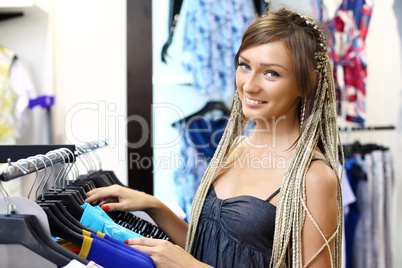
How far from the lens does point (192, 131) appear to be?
2.18 metres

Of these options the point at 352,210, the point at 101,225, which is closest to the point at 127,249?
the point at 101,225

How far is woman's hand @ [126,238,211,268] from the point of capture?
2.72 ft

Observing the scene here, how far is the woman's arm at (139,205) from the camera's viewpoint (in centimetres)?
104

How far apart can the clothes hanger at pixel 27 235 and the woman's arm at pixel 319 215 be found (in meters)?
0.57

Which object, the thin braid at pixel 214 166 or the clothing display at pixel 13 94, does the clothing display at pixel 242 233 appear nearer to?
the thin braid at pixel 214 166

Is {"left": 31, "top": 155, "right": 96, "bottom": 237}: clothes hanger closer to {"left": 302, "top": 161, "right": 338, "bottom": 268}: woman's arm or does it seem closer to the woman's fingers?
the woman's fingers

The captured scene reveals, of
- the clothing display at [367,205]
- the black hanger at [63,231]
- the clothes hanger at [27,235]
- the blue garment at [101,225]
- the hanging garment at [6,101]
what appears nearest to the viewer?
the clothes hanger at [27,235]

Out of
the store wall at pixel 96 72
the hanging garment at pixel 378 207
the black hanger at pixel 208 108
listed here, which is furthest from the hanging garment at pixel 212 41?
the hanging garment at pixel 378 207

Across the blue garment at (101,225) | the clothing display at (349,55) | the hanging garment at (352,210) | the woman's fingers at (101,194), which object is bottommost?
the hanging garment at (352,210)

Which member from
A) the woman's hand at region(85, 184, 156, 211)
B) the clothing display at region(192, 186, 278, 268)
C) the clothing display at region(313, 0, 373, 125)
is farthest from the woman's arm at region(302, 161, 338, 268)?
the clothing display at region(313, 0, 373, 125)

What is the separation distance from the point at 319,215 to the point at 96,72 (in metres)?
1.66

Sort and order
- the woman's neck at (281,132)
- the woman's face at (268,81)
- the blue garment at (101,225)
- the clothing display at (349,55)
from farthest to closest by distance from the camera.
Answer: the clothing display at (349,55)
the woman's neck at (281,132)
the woman's face at (268,81)
the blue garment at (101,225)

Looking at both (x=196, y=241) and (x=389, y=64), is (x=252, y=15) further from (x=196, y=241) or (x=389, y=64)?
(x=196, y=241)

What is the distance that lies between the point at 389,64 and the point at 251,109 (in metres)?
1.99
